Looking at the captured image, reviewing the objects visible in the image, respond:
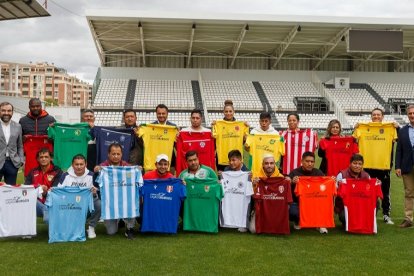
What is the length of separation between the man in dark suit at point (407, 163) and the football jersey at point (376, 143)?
281mm

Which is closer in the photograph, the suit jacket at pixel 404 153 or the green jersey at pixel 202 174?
the green jersey at pixel 202 174

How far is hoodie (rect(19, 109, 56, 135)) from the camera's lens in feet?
21.6

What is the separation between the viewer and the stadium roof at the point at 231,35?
23547mm

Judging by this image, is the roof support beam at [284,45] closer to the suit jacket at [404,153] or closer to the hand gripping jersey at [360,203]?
the suit jacket at [404,153]

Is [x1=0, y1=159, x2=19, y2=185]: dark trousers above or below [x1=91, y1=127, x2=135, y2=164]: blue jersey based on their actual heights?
below

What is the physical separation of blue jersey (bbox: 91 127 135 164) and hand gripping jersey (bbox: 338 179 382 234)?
3.21 m

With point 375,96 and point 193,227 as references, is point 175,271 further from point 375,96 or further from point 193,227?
point 375,96

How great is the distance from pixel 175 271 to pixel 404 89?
31.6 metres

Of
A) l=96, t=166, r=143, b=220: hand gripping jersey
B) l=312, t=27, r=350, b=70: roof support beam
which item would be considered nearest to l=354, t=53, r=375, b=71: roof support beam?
l=312, t=27, r=350, b=70: roof support beam

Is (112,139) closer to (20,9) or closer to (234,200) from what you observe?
(234,200)

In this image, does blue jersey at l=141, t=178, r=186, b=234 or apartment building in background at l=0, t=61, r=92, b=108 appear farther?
apartment building in background at l=0, t=61, r=92, b=108

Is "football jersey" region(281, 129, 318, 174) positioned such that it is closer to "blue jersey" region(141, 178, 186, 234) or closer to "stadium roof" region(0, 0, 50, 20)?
"blue jersey" region(141, 178, 186, 234)

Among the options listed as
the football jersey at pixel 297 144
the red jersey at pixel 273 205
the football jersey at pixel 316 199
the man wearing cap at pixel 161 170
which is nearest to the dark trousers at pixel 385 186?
the football jersey at pixel 297 144

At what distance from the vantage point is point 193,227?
593 centimetres
